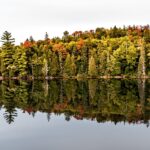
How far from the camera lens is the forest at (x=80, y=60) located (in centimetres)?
9694

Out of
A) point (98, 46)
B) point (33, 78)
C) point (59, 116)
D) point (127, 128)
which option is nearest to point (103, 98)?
point (59, 116)

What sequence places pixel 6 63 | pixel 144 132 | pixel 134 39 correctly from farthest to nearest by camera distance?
pixel 134 39 → pixel 6 63 → pixel 144 132

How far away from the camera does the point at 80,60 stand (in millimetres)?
108062

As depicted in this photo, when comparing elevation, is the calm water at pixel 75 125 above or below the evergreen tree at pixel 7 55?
below

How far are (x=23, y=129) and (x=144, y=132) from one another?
296 inches

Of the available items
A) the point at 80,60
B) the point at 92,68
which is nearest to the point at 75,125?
the point at 92,68

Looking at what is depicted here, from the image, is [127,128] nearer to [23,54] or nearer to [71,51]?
[23,54]

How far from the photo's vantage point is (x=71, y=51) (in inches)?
4515

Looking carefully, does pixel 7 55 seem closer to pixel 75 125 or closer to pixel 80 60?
pixel 80 60

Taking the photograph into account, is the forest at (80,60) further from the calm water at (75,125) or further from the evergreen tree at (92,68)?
the calm water at (75,125)

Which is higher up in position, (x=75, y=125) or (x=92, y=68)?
(x=92, y=68)

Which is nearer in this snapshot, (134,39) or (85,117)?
(85,117)

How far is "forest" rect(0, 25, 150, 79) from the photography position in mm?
96938

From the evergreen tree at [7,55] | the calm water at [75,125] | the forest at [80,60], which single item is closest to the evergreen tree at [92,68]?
the forest at [80,60]
